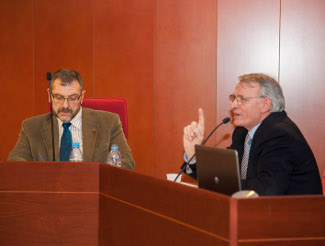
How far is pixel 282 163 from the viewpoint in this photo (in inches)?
74.0

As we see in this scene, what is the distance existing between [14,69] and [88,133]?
2279 mm

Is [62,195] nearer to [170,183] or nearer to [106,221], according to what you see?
[106,221]

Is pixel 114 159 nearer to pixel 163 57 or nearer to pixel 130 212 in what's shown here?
pixel 130 212

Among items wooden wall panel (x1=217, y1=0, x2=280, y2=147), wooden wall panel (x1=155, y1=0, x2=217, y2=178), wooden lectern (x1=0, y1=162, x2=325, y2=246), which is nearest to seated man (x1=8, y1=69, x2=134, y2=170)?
wooden lectern (x1=0, y1=162, x2=325, y2=246)

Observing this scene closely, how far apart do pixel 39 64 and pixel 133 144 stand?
1308mm

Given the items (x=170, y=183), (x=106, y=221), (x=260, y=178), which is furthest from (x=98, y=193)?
(x=260, y=178)

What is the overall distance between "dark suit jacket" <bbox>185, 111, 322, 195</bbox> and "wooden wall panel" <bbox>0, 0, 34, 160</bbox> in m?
3.23

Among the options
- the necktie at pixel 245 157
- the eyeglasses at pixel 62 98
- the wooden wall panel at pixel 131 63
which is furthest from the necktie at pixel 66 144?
the wooden wall panel at pixel 131 63

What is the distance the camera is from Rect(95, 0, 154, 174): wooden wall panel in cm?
446

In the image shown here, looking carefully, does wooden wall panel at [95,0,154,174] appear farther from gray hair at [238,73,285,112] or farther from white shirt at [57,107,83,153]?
gray hair at [238,73,285,112]

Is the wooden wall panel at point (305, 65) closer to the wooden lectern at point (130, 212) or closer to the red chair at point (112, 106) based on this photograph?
the red chair at point (112, 106)

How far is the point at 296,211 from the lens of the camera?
4.08 ft

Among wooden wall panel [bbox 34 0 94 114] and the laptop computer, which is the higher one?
wooden wall panel [bbox 34 0 94 114]

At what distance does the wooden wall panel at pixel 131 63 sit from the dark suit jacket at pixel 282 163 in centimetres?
250
